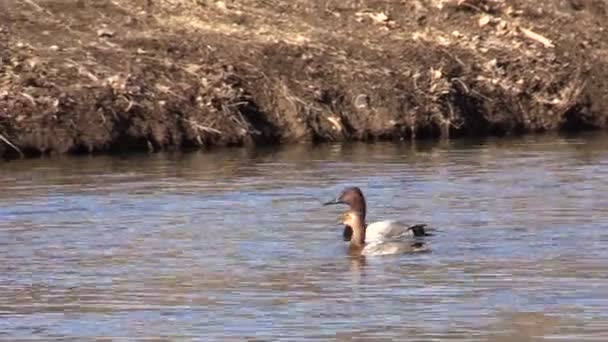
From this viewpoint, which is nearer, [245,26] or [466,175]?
[466,175]

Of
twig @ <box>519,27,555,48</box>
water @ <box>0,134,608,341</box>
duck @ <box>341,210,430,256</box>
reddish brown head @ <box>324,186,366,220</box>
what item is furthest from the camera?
twig @ <box>519,27,555,48</box>

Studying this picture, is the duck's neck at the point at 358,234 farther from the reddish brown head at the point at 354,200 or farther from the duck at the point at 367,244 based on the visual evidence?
the reddish brown head at the point at 354,200

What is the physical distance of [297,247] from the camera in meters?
16.8

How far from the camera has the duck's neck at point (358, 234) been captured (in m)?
17.1

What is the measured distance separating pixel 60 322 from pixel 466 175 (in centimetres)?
1016

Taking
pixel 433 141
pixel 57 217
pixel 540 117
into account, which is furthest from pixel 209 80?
pixel 57 217

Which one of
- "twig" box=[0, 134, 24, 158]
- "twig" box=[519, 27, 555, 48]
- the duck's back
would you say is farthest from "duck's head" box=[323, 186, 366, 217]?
"twig" box=[519, 27, 555, 48]

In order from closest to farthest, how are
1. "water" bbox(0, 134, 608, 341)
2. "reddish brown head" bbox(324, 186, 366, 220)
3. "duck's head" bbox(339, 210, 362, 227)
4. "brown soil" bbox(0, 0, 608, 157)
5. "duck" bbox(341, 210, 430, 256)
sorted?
"water" bbox(0, 134, 608, 341) < "duck" bbox(341, 210, 430, 256) < "duck's head" bbox(339, 210, 362, 227) < "reddish brown head" bbox(324, 186, 366, 220) < "brown soil" bbox(0, 0, 608, 157)

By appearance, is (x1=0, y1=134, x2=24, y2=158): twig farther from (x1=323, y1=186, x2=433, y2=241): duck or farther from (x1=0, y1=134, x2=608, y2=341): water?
(x1=323, y1=186, x2=433, y2=241): duck

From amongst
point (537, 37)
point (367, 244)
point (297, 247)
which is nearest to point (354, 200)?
point (367, 244)

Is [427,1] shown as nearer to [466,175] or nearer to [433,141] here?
[433,141]

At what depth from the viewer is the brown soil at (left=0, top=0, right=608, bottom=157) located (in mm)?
26078

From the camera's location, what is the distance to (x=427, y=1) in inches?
1245

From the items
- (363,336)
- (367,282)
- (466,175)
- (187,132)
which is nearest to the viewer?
(363,336)
